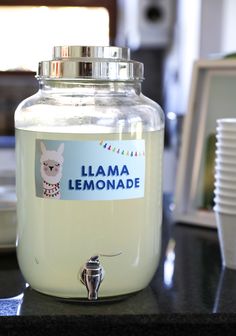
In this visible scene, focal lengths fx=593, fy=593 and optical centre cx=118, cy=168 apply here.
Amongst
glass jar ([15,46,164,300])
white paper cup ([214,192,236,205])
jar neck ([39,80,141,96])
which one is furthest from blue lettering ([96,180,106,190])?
white paper cup ([214,192,236,205])

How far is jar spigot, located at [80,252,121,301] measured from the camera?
635 mm

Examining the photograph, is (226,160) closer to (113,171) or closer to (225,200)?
(225,200)

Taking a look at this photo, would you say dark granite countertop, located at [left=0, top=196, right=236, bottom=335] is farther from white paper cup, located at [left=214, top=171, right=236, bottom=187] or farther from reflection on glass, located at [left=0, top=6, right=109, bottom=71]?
reflection on glass, located at [left=0, top=6, right=109, bottom=71]

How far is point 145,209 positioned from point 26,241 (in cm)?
14

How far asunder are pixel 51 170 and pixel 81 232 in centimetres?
7

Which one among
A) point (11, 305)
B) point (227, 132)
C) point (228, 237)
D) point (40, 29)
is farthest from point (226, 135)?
point (40, 29)

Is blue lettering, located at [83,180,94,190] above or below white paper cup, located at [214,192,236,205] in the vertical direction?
above

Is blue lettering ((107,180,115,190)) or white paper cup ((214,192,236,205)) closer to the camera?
blue lettering ((107,180,115,190))

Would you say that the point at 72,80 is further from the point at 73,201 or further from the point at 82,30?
the point at 82,30

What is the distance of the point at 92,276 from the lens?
2.08 feet

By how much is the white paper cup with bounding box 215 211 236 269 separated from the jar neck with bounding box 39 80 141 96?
24 cm

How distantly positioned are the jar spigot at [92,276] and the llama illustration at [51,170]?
0.26 feet

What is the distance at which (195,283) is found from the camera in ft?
2.46

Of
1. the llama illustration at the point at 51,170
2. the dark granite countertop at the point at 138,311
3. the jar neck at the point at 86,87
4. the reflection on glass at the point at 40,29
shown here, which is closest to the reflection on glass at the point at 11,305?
the dark granite countertop at the point at 138,311
